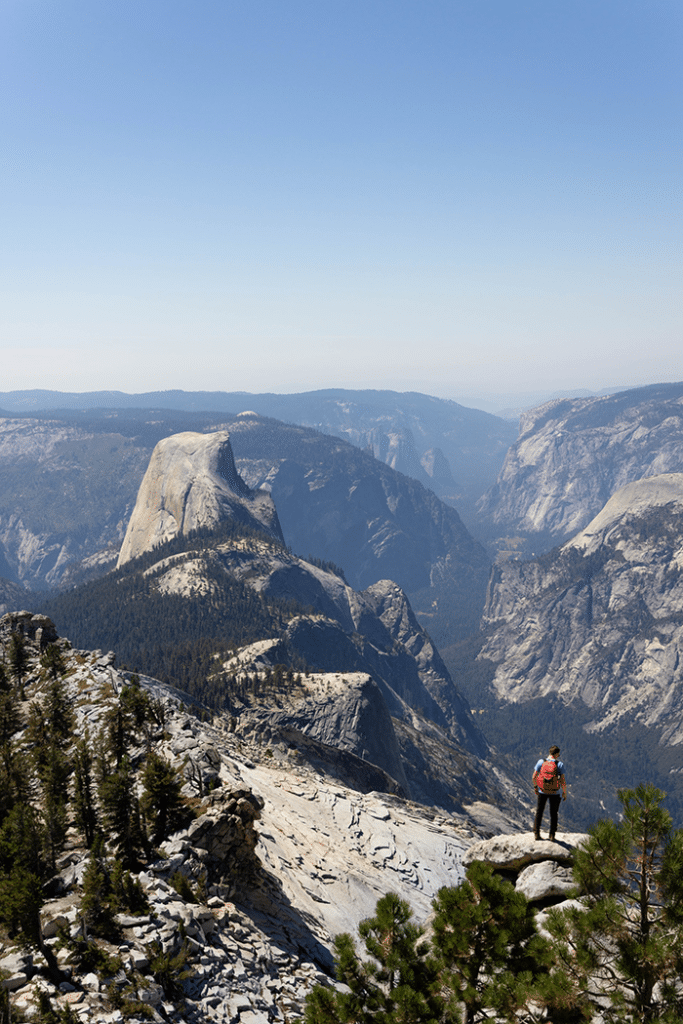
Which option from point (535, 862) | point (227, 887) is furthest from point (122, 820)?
point (535, 862)

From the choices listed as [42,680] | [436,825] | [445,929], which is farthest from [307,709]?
[445,929]

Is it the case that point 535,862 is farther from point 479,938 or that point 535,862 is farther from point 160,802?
point 160,802

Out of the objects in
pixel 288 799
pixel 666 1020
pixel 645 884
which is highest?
pixel 645 884

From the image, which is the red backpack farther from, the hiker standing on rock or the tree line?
the tree line

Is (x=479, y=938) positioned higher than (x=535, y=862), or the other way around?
(x=479, y=938)

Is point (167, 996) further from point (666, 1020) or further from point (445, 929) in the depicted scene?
point (666, 1020)

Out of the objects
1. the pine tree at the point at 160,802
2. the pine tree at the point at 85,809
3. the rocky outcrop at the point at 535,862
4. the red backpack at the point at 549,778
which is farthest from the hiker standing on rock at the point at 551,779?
the pine tree at the point at 85,809
